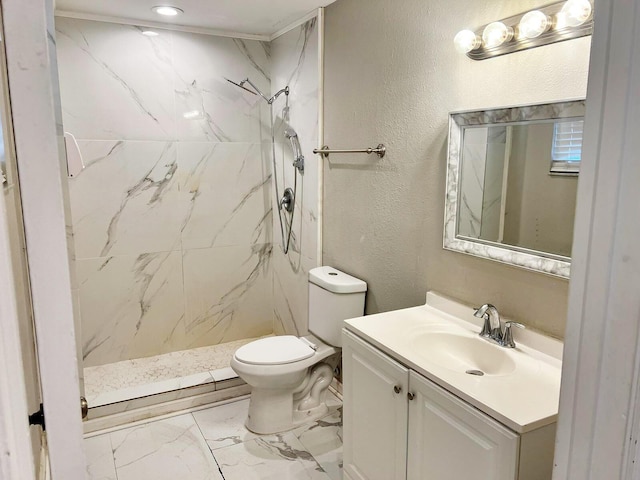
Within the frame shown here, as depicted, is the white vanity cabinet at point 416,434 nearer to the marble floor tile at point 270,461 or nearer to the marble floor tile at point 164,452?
the marble floor tile at point 270,461

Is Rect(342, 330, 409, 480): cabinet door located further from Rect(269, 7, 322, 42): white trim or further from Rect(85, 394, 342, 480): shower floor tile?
Rect(269, 7, 322, 42): white trim

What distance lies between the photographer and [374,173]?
252cm

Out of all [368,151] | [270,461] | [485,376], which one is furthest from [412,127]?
[270,461]

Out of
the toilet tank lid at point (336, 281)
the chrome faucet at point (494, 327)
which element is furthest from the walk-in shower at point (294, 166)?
the chrome faucet at point (494, 327)

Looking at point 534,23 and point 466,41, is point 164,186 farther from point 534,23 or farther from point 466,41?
point 534,23

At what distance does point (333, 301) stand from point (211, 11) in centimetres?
183

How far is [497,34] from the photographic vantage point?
169cm

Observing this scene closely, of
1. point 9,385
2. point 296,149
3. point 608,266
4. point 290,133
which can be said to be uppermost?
point 290,133

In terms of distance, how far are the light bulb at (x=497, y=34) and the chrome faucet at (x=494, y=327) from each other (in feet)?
3.07

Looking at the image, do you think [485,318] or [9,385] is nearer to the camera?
[9,385]

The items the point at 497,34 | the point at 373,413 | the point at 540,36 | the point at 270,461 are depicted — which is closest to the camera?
the point at 540,36

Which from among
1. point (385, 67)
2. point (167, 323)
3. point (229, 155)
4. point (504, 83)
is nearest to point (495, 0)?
point (504, 83)

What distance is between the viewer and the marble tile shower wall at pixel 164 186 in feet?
10.1

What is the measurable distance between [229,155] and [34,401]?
110 inches
